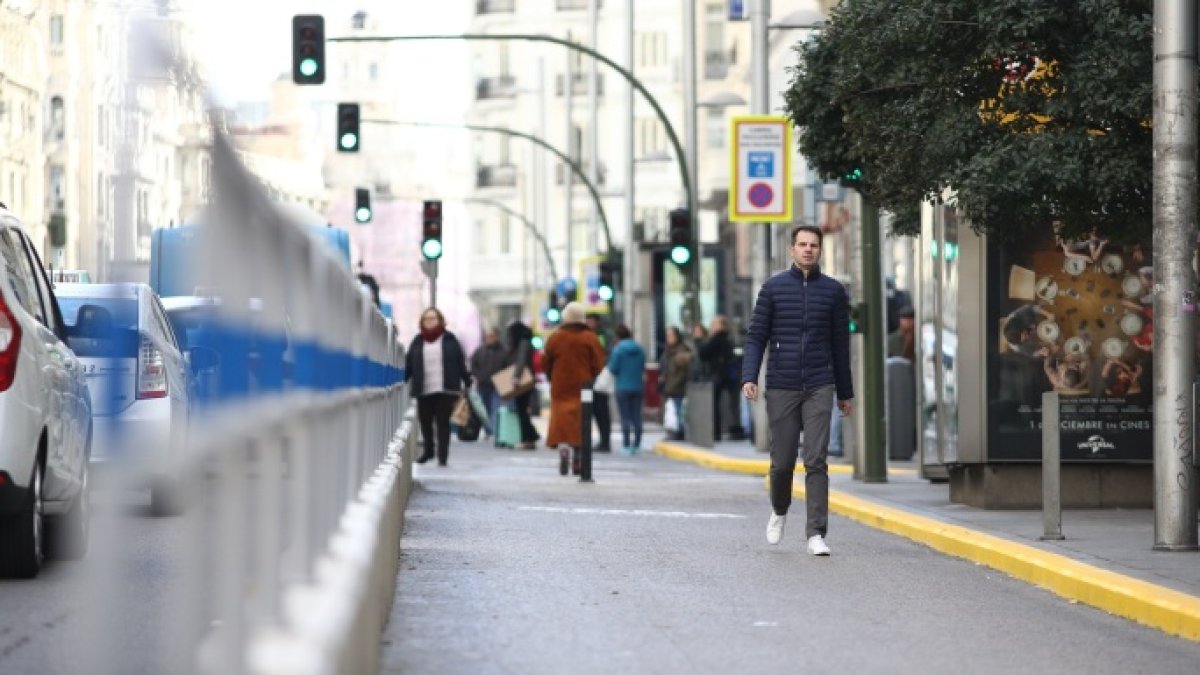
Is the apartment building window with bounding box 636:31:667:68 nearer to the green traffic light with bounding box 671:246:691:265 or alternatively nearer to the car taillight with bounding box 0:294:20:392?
the green traffic light with bounding box 671:246:691:265

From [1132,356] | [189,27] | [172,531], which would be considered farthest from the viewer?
[1132,356]

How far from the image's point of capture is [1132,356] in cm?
1906

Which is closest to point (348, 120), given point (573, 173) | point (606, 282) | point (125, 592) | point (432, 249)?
point (432, 249)

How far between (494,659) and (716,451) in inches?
1056

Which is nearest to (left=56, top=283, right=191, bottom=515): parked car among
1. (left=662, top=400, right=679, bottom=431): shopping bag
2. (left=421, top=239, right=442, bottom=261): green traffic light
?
(left=662, top=400, right=679, bottom=431): shopping bag

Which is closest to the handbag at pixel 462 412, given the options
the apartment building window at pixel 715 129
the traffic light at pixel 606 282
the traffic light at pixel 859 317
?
the traffic light at pixel 606 282

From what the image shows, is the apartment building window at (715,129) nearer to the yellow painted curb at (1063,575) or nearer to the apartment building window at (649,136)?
the apartment building window at (649,136)

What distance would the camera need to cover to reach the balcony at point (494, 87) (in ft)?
400

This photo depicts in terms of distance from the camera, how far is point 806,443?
1589 cm

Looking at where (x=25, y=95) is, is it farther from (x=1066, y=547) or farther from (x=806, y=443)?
(x=806, y=443)

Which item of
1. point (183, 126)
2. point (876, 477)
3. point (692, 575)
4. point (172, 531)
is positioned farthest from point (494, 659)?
point (876, 477)

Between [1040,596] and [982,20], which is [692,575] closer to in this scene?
[1040,596]

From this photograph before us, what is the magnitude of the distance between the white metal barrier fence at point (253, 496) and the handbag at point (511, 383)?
30902 mm

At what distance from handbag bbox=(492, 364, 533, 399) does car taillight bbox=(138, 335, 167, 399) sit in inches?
1261
